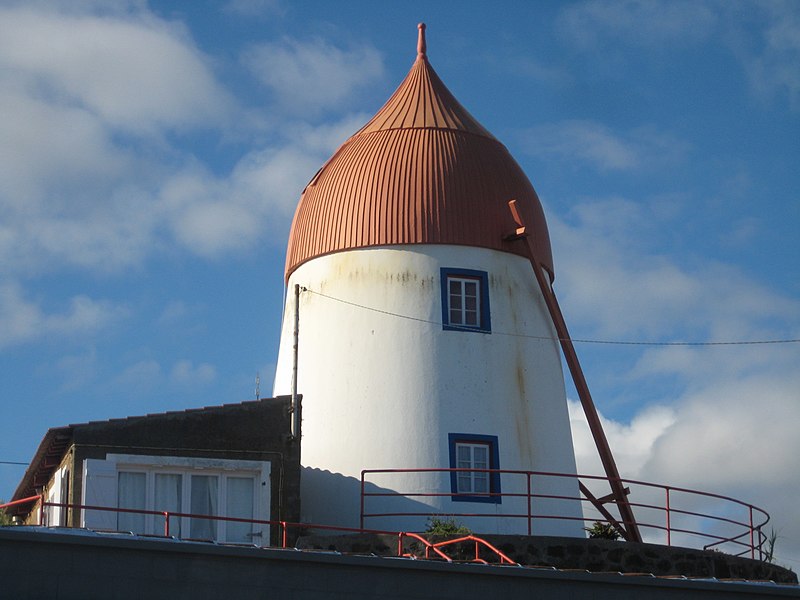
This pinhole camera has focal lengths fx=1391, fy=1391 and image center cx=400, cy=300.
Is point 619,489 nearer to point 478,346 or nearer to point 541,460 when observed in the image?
point 541,460

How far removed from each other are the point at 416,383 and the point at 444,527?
3623mm

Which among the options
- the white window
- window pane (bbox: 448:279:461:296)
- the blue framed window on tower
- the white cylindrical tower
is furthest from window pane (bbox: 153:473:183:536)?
window pane (bbox: 448:279:461:296)

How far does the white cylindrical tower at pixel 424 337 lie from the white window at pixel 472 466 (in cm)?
3

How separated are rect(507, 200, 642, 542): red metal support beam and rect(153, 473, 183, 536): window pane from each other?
837 cm

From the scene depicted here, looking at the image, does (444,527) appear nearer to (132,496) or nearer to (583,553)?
(583,553)

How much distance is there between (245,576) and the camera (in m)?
17.8

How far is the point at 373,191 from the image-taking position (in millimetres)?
27984

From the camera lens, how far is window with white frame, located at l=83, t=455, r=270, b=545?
75.3ft

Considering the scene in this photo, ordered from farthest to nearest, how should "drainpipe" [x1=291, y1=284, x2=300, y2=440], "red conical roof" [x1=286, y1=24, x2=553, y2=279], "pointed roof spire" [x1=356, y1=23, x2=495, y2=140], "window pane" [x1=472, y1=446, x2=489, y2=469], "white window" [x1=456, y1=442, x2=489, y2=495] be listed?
"pointed roof spire" [x1=356, y1=23, x2=495, y2=140] → "red conical roof" [x1=286, y1=24, x2=553, y2=279] → "window pane" [x1=472, y1=446, x2=489, y2=469] → "white window" [x1=456, y1=442, x2=489, y2=495] → "drainpipe" [x1=291, y1=284, x2=300, y2=440]

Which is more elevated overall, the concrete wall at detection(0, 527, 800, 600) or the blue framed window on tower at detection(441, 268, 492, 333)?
the blue framed window on tower at detection(441, 268, 492, 333)

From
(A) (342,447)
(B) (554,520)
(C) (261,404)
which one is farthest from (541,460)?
(C) (261,404)

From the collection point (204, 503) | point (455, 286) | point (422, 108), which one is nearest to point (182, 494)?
point (204, 503)

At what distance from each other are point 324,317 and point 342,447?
2.87 m

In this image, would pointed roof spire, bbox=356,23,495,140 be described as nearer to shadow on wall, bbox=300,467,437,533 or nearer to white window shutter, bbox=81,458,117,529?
shadow on wall, bbox=300,467,437,533
